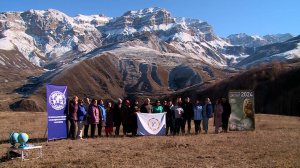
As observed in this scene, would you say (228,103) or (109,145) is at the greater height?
(228,103)

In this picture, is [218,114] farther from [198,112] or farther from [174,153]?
[174,153]

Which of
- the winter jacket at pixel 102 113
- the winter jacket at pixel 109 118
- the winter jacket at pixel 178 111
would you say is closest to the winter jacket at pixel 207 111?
the winter jacket at pixel 178 111

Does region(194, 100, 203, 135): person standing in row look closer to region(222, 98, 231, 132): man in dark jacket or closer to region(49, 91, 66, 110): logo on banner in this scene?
region(222, 98, 231, 132): man in dark jacket

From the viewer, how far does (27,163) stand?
15266 millimetres

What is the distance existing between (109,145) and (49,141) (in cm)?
408

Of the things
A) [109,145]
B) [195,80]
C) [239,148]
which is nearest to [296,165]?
[239,148]

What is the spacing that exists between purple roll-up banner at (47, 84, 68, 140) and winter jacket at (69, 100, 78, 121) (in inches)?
12.6

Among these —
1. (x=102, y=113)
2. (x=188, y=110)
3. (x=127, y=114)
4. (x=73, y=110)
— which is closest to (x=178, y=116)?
(x=188, y=110)

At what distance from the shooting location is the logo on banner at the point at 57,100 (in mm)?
22556

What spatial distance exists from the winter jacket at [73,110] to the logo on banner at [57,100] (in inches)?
14.4

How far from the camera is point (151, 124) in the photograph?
2522cm

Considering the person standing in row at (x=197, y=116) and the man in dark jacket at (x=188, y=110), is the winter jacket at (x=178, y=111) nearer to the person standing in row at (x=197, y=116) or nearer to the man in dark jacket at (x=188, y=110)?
the man in dark jacket at (x=188, y=110)

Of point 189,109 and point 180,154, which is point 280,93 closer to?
point 189,109

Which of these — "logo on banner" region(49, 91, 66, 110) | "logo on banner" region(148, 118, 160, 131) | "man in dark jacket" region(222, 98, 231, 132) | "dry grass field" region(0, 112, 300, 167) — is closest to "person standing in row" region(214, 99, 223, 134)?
"man in dark jacket" region(222, 98, 231, 132)
